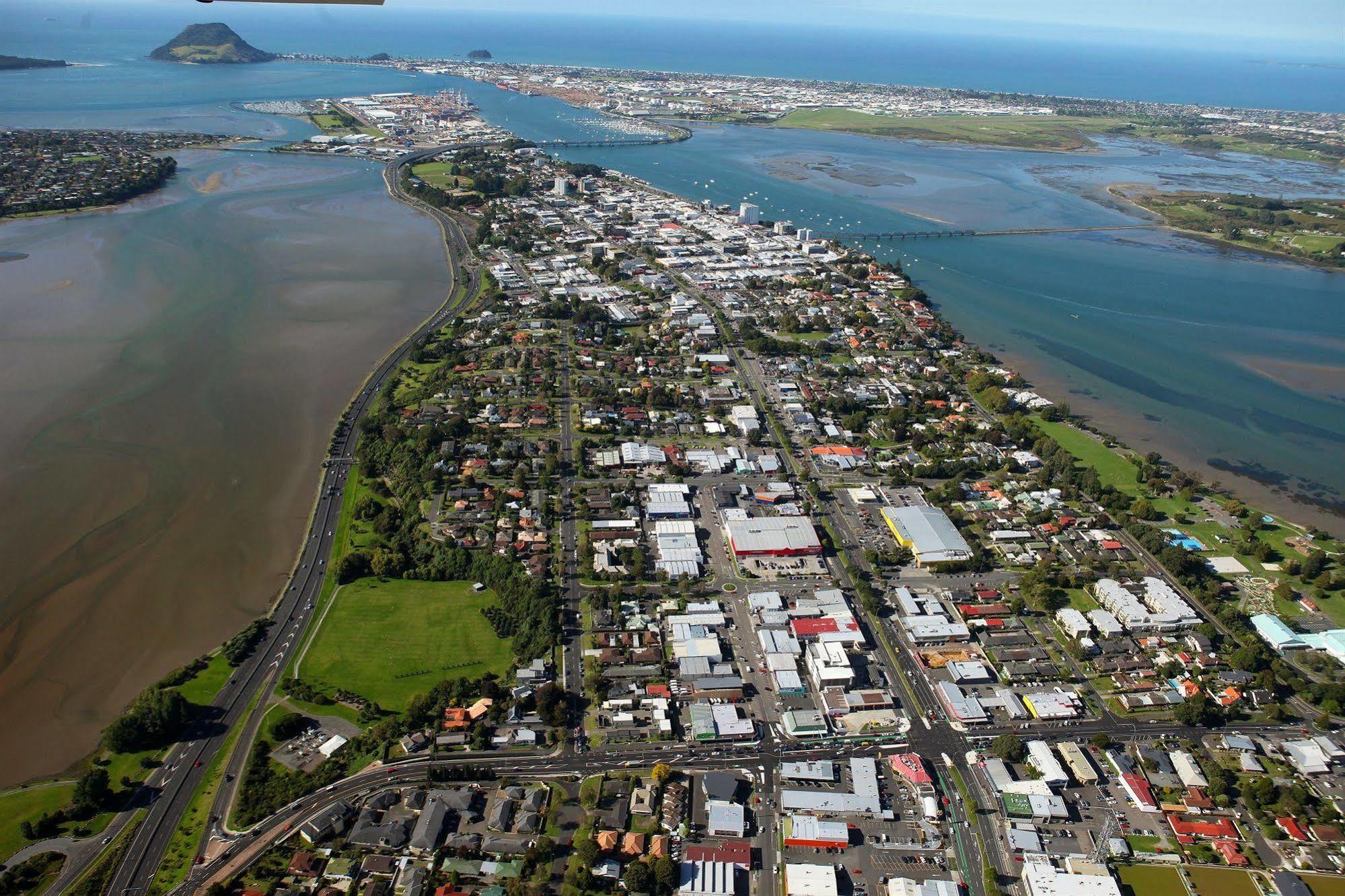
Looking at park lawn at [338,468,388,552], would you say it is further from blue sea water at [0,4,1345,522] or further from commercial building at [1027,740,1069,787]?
blue sea water at [0,4,1345,522]

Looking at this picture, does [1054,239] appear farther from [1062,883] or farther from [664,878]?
[664,878]

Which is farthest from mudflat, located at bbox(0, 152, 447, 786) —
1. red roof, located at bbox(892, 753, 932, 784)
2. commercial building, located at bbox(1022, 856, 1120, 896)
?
commercial building, located at bbox(1022, 856, 1120, 896)

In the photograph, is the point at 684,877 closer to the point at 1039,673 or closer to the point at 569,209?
the point at 1039,673

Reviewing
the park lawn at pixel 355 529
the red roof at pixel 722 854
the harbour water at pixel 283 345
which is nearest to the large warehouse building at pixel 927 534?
the red roof at pixel 722 854

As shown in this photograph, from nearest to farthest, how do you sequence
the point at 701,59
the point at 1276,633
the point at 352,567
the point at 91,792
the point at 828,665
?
the point at 91,792, the point at 828,665, the point at 1276,633, the point at 352,567, the point at 701,59

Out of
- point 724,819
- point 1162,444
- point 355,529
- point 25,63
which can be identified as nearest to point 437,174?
point 355,529

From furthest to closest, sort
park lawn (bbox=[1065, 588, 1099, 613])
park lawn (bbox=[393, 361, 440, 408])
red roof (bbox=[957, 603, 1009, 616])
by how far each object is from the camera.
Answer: park lawn (bbox=[393, 361, 440, 408]) < park lawn (bbox=[1065, 588, 1099, 613]) < red roof (bbox=[957, 603, 1009, 616])
